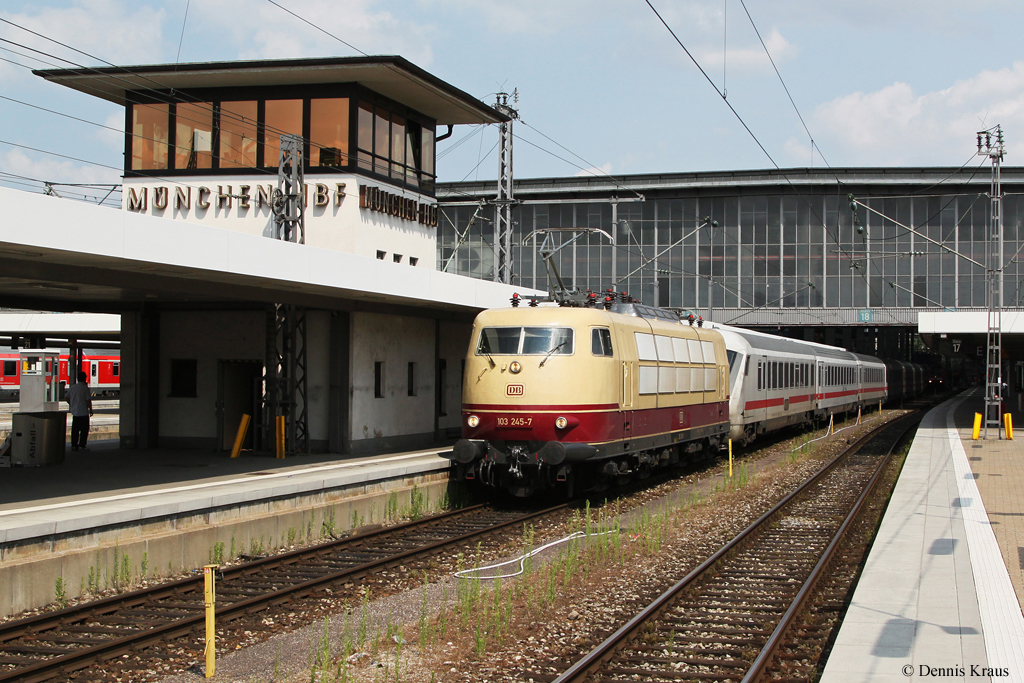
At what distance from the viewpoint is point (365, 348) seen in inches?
784

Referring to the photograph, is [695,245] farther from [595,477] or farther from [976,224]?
[595,477]

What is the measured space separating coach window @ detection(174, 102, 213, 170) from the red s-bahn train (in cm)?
3070

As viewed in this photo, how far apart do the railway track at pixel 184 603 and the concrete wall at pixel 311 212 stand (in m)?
11.2

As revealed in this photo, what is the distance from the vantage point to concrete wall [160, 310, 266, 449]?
66.0ft

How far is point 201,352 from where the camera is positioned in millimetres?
20391

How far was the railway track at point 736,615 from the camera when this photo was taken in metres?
7.69

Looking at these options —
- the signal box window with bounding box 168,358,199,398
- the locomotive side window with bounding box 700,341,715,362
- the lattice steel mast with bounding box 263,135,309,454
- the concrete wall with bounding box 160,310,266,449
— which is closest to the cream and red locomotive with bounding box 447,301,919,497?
the locomotive side window with bounding box 700,341,715,362

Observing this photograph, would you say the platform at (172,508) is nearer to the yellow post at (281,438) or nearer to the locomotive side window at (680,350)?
the yellow post at (281,438)

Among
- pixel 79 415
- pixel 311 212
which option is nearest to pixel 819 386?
pixel 311 212

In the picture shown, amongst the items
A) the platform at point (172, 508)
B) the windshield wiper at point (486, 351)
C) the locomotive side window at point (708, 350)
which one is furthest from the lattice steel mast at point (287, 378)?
the locomotive side window at point (708, 350)

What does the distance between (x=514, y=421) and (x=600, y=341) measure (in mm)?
1946

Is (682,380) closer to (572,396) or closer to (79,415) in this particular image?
(572,396)

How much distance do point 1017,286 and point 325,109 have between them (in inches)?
2041

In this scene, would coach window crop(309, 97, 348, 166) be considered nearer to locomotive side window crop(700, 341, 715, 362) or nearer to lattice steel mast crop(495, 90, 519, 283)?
lattice steel mast crop(495, 90, 519, 283)
